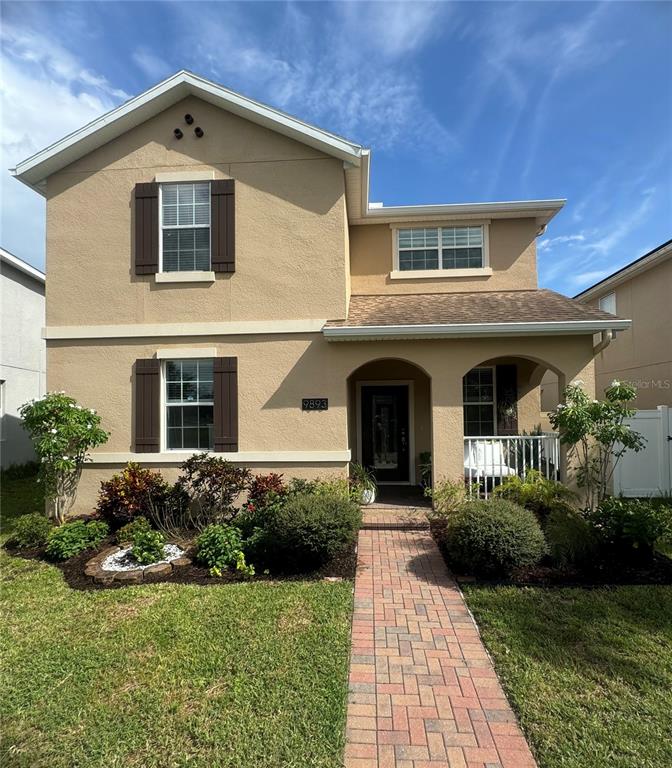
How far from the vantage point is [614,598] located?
4930mm

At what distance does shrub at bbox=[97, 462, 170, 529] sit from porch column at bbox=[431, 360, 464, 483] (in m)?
5.00

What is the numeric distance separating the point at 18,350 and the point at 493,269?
49.3ft

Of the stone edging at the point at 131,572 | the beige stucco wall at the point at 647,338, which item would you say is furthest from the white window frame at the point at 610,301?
the stone edging at the point at 131,572

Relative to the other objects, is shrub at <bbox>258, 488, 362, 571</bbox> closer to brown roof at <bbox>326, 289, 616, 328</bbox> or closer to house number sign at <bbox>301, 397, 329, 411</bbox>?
house number sign at <bbox>301, 397, 329, 411</bbox>

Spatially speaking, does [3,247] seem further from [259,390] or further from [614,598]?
[614,598]

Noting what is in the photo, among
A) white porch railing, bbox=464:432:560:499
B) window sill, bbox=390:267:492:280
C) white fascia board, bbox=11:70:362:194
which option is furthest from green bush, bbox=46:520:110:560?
window sill, bbox=390:267:492:280

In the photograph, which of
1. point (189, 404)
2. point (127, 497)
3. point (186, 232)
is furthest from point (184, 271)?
point (127, 497)

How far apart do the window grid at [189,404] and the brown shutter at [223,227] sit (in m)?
1.95

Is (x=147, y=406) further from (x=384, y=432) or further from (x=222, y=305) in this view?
(x=384, y=432)

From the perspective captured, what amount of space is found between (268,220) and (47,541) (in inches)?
264

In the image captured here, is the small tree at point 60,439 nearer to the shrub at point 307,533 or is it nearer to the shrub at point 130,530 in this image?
the shrub at point 130,530

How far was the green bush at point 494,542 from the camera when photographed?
5430 millimetres

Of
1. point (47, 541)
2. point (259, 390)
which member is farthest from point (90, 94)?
point (47, 541)

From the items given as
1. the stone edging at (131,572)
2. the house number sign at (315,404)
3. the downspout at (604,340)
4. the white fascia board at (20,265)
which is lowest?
the stone edging at (131,572)
